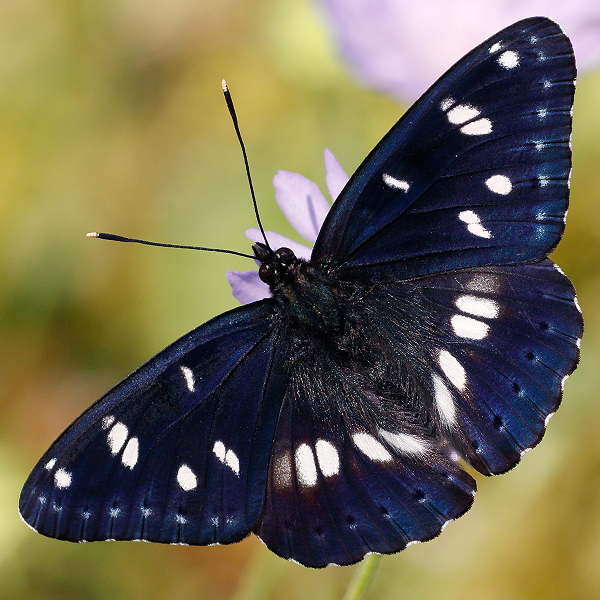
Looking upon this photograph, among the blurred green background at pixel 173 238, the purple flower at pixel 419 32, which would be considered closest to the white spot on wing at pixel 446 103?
the purple flower at pixel 419 32

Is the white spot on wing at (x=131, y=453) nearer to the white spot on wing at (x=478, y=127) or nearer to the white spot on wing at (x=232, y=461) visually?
the white spot on wing at (x=232, y=461)

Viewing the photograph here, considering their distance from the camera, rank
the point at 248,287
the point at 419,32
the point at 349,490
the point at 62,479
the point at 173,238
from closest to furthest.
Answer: the point at 62,479, the point at 349,490, the point at 248,287, the point at 419,32, the point at 173,238

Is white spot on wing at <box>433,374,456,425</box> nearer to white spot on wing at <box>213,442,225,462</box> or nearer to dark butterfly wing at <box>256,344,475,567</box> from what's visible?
dark butterfly wing at <box>256,344,475,567</box>

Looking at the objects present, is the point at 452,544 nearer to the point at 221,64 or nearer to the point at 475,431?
the point at 475,431

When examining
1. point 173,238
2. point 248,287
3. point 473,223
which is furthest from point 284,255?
point 173,238

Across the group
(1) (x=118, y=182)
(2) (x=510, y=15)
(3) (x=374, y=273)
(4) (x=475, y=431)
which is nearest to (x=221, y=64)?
(1) (x=118, y=182)

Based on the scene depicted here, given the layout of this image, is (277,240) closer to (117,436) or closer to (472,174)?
(472,174)
